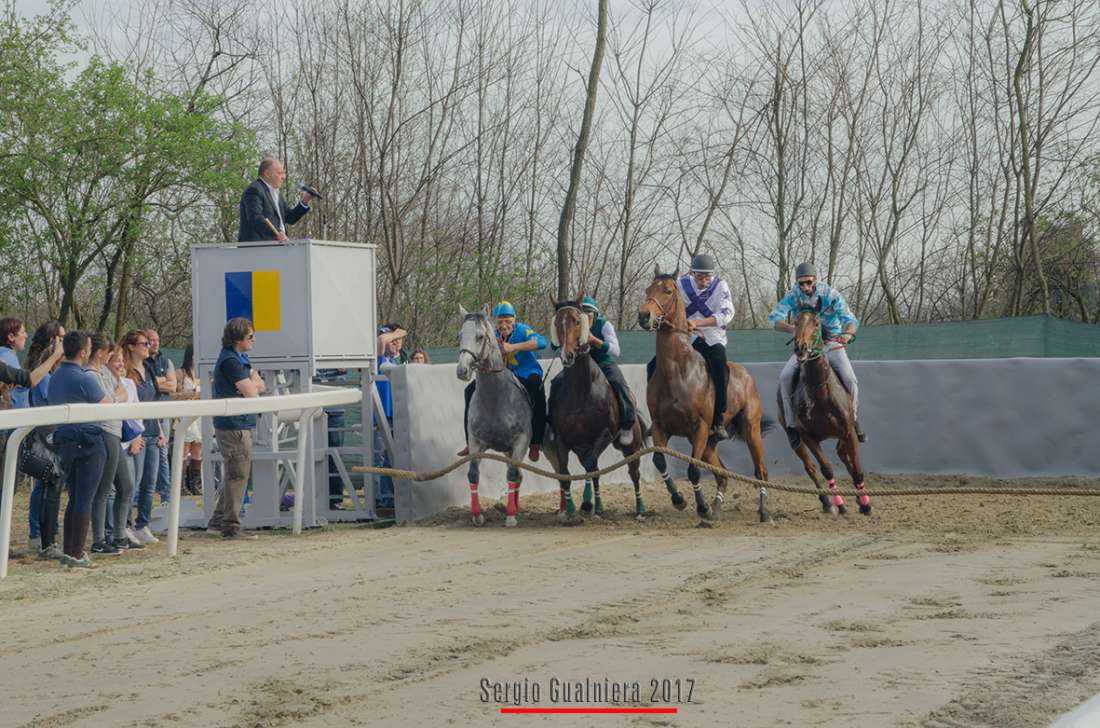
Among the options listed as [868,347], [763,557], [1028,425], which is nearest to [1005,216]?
[868,347]

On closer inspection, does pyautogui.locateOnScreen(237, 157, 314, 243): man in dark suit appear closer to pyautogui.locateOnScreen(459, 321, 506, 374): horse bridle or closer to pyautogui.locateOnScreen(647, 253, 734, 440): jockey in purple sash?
pyautogui.locateOnScreen(459, 321, 506, 374): horse bridle

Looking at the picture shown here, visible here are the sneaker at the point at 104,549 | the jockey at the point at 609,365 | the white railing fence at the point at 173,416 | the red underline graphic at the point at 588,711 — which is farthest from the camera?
the jockey at the point at 609,365

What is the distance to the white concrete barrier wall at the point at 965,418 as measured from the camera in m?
18.3

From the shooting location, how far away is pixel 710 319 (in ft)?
47.4

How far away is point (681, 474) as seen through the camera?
66.5ft

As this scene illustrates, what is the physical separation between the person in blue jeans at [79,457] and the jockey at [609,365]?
472 centimetres

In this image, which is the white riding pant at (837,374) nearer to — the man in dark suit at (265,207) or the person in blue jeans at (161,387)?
the man in dark suit at (265,207)

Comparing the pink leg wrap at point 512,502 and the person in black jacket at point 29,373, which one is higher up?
the person in black jacket at point 29,373

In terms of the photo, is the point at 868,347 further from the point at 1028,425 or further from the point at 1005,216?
the point at 1005,216

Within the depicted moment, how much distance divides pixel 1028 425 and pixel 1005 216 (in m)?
15.5

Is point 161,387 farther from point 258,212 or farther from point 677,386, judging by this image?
point 677,386

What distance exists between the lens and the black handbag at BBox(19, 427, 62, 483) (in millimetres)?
11539

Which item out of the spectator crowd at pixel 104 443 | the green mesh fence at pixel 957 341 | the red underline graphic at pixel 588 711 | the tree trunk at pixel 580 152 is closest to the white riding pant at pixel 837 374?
the spectator crowd at pixel 104 443

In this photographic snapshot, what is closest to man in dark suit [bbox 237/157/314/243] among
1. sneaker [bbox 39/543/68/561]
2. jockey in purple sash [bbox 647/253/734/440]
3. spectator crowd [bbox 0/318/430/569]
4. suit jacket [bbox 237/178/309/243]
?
suit jacket [bbox 237/178/309/243]
